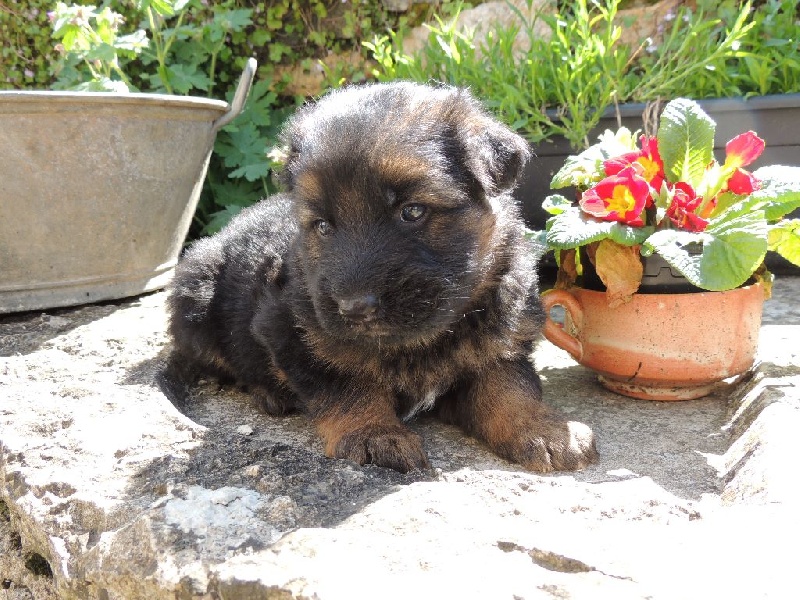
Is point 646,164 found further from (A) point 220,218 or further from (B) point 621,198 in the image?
(A) point 220,218

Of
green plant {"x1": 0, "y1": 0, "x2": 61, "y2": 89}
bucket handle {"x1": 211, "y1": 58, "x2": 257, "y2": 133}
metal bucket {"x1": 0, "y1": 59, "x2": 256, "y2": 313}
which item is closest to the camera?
metal bucket {"x1": 0, "y1": 59, "x2": 256, "y2": 313}

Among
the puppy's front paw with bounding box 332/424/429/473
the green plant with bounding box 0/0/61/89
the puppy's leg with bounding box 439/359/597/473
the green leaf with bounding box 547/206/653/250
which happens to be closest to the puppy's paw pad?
the puppy's leg with bounding box 439/359/597/473

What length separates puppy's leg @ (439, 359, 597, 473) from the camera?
252 cm

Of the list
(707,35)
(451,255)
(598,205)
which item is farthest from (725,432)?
(707,35)

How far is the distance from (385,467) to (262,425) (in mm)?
766

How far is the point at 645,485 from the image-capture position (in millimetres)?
2281

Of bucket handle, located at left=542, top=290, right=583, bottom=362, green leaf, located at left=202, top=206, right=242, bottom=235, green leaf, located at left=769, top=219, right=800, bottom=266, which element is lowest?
green leaf, located at left=202, top=206, right=242, bottom=235

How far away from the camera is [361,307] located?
221 centimetres

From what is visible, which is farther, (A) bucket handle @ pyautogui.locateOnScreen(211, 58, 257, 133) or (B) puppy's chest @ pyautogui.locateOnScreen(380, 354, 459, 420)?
(A) bucket handle @ pyautogui.locateOnScreen(211, 58, 257, 133)

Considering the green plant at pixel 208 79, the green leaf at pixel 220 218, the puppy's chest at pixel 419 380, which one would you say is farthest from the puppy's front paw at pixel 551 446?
the green leaf at pixel 220 218

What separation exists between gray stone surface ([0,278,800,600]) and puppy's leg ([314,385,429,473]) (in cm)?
8

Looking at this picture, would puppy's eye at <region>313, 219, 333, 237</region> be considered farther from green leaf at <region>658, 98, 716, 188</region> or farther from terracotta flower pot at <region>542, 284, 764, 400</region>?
green leaf at <region>658, 98, 716, 188</region>

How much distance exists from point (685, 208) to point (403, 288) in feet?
4.19

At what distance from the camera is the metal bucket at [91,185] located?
4086 mm
